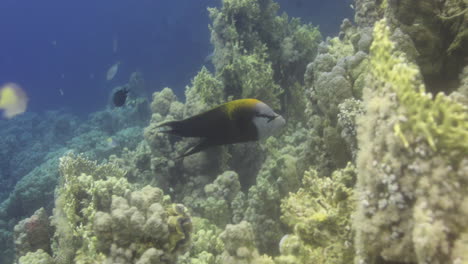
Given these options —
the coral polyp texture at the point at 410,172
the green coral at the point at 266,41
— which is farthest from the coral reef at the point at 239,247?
the green coral at the point at 266,41

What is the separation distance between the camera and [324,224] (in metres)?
2.37

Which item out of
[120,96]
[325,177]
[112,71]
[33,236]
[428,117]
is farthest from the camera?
[112,71]

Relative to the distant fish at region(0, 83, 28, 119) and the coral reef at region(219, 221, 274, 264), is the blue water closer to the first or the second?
the distant fish at region(0, 83, 28, 119)

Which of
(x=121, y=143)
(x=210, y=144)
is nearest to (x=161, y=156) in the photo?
(x=210, y=144)

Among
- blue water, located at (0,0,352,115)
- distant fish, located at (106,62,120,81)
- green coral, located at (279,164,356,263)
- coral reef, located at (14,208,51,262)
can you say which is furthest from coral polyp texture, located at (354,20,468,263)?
distant fish, located at (106,62,120,81)

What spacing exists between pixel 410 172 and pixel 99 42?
9919 cm

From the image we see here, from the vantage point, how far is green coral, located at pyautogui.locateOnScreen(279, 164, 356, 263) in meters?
2.26

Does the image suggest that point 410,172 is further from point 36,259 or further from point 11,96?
point 11,96

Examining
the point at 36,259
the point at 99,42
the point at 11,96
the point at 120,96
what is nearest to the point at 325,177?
the point at 36,259

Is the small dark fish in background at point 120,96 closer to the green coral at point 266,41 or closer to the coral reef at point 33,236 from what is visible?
the green coral at point 266,41

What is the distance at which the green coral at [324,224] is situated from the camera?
2260 mm

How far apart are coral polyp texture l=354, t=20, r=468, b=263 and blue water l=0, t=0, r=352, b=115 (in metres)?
16.5

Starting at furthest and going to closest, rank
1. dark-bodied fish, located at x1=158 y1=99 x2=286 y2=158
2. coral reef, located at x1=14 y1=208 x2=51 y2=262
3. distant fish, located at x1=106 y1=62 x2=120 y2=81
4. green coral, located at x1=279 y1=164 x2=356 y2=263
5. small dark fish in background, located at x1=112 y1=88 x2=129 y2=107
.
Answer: distant fish, located at x1=106 y1=62 x2=120 y2=81
small dark fish in background, located at x1=112 y1=88 x2=129 y2=107
coral reef, located at x1=14 y1=208 x2=51 y2=262
dark-bodied fish, located at x1=158 y1=99 x2=286 y2=158
green coral, located at x1=279 y1=164 x2=356 y2=263

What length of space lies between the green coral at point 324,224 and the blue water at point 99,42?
Answer: 15747 mm
